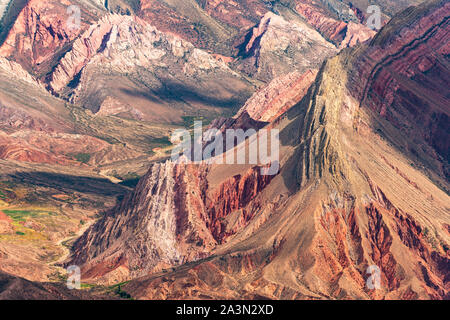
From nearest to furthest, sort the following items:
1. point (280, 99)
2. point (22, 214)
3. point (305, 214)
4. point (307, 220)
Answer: point (307, 220)
point (305, 214)
point (22, 214)
point (280, 99)

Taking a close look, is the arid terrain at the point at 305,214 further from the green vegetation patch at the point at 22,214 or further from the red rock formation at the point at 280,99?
the red rock formation at the point at 280,99

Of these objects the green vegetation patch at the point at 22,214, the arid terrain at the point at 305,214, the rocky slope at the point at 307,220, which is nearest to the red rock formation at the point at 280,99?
the arid terrain at the point at 305,214

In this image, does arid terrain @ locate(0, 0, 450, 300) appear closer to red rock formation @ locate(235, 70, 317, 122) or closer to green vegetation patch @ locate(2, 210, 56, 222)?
green vegetation patch @ locate(2, 210, 56, 222)

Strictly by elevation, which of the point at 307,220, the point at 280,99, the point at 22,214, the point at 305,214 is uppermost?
the point at 280,99

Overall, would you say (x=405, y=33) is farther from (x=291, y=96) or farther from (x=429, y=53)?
(x=291, y=96)

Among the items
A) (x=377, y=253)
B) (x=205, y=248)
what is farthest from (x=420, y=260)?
(x=205, y=248)

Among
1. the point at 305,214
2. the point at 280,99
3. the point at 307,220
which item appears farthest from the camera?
the point at 280,99

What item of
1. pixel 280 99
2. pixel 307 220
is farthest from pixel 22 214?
pixel 307 220

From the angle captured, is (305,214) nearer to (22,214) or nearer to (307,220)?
(307,220)

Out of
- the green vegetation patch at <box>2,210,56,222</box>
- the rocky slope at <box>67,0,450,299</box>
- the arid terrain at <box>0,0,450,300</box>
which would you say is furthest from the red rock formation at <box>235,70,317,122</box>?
the green vegetation patch at <box>2,210,56,222</box>
